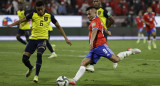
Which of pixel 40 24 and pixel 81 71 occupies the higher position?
pixel 40 24

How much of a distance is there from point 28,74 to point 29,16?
166 centimetres

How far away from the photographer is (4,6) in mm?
31922

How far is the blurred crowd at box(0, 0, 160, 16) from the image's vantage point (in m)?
31.6

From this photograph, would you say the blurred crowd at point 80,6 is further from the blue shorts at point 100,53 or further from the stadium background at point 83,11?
the blue shorts at point 100,53

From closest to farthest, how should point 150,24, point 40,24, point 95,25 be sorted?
point 95,25, point 40,24, point 150,24

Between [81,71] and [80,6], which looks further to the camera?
[80,6]

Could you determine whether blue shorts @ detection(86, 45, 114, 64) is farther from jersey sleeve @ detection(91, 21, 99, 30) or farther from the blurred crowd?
the blurred crowd

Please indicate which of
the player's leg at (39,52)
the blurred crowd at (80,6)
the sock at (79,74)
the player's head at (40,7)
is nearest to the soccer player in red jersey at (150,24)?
the blurred crowd at (80,6)

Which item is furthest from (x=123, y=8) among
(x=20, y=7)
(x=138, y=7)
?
(x=20, y=7)

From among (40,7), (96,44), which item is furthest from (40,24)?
(96,44)

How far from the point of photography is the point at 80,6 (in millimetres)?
34219

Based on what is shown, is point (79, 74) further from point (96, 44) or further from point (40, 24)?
point (40, 24)

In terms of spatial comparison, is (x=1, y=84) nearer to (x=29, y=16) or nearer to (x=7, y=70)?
(x=29, y=16)

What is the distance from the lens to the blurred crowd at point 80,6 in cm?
3162
